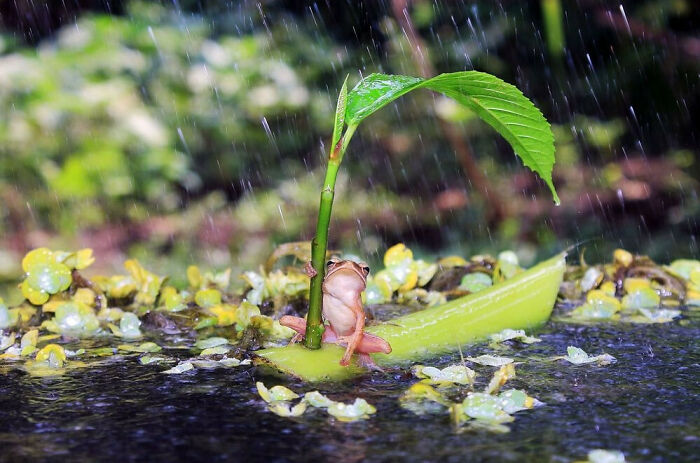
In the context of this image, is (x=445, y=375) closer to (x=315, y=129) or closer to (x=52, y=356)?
(x=52, y=356)

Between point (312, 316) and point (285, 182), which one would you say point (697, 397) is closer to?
point (312, 316)

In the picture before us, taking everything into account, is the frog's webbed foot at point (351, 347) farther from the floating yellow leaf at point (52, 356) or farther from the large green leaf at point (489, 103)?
the floating yellow leaf at point (52, 356)

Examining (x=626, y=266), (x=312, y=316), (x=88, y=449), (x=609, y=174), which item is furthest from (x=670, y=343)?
(x=609, y=174)

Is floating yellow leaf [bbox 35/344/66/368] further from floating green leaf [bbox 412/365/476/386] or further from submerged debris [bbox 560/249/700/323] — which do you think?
submerged debris [bbox 560/249/700/323]

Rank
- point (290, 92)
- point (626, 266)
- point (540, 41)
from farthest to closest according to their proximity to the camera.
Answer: point (290, 92)
point (540, 41)
point (626, 266)

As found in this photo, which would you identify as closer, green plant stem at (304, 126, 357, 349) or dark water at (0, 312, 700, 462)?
dark water at (0, 312, 700, 462)

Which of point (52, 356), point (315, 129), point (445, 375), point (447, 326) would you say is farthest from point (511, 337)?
point (315, 129)

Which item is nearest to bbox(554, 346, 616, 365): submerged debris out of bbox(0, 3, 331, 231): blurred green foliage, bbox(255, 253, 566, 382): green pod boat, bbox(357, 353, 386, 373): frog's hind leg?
bbox(255, 253, 566, 382): green pod boat
